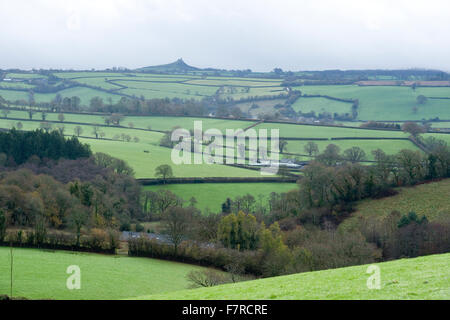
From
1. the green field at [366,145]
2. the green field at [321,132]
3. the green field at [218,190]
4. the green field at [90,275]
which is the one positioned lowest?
the green field at [218,190]

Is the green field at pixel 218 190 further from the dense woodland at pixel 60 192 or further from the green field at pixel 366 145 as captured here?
the green field at pixel 366 145

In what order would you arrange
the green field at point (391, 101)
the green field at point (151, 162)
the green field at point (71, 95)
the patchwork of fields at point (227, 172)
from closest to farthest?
the patchwork of fields at point (227, 172), the green field at point (151, 162), the green field at point (391, 101), the green field at point (71, 95)

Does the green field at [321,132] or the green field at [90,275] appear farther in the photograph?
the green field at [321,132]

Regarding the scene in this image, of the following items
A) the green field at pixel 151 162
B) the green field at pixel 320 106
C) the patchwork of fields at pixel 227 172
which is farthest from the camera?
the green field at pixel 320 106

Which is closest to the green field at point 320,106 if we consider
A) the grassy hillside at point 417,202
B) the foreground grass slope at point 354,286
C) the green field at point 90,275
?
the grassy hillside at point 417,202
